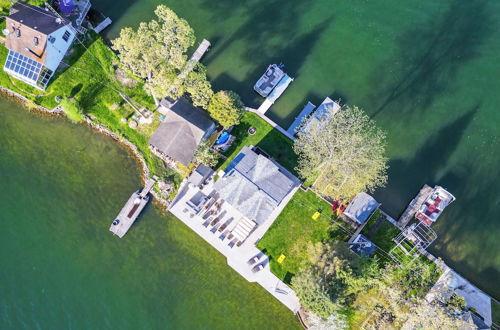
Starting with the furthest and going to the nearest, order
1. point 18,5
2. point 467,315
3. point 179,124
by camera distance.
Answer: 1. point 18,5
2. point 179,124
3. point 467,315

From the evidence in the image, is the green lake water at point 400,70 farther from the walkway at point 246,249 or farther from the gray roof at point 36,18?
the walkway at point 246,249

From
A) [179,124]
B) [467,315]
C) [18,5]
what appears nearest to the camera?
[467,315]

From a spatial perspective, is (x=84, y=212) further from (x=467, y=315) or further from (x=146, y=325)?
(x=467, y=315)

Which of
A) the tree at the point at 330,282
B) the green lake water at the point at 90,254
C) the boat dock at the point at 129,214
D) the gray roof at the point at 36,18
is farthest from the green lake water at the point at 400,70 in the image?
the boat dock at the point at 129,214

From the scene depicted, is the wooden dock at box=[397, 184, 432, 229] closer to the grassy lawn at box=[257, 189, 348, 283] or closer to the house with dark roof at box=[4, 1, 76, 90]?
the grassy lawn at box=[257, 189, 348, 283]

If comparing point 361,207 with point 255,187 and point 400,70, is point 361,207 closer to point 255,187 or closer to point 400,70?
point 255,187

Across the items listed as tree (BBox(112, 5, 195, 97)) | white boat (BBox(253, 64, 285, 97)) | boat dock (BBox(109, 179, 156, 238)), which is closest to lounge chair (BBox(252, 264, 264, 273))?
boat dock (BBox(109, 179, 156, 238))

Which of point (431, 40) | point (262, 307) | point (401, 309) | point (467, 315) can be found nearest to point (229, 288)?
point (262, 307)
